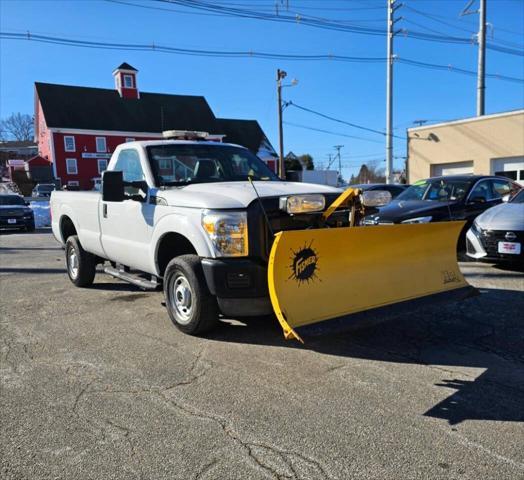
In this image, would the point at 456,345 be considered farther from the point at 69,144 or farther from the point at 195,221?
the point at 69,144

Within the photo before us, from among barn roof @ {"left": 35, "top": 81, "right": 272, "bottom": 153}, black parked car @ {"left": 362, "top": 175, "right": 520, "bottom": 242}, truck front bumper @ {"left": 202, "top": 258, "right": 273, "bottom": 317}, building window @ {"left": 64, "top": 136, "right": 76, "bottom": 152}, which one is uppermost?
barn roof @ {"left": 35, "top": 81, "right": 272, "bottom": 153}

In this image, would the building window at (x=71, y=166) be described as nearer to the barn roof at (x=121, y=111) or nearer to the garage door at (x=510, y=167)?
the barn roof at (x=121, y=111)

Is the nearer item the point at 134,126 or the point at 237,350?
the point at 237,350

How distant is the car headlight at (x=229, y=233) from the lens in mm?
4125

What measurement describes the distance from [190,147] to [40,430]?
371 cm

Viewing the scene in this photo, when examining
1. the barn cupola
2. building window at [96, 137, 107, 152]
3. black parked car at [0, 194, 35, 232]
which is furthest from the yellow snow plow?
the barn cupola

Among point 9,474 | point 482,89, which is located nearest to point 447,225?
point 9,474

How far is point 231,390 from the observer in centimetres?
355

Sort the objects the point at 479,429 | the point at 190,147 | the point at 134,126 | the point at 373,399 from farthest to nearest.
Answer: the point at 134,126 → the point at 190,147 → the point at 373,399 → the point at 479,429

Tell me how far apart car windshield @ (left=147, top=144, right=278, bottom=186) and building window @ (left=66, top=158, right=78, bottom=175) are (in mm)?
44017

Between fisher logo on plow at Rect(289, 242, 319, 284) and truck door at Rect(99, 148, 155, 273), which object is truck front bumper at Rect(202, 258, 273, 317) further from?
truck door at Rect(99, 148, 155, 273)

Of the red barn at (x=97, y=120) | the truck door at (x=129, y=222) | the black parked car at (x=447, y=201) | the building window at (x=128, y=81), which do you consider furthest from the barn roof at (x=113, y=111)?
the truck door at (x=129, y=222)

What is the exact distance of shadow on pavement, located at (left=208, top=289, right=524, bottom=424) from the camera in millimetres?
3287

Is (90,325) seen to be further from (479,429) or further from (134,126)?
(134,126)
